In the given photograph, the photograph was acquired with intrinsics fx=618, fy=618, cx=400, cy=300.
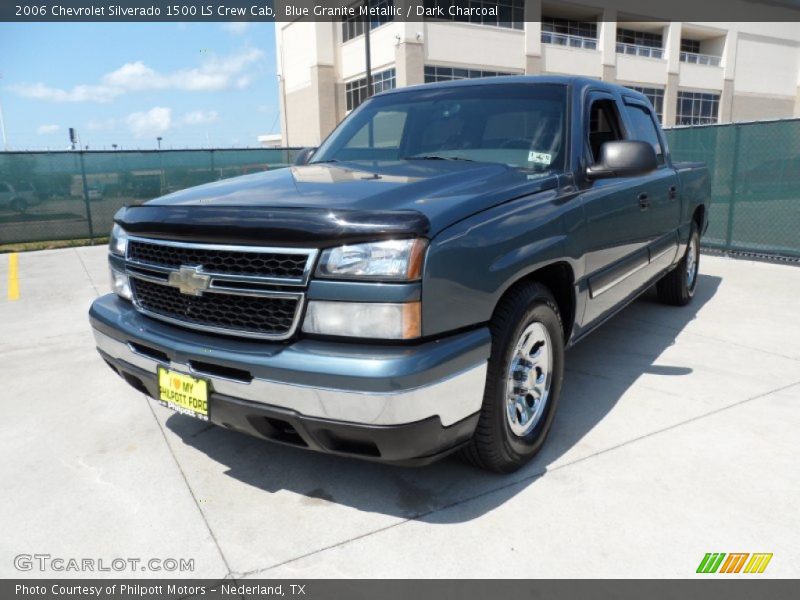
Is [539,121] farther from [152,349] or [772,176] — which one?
[772,176]

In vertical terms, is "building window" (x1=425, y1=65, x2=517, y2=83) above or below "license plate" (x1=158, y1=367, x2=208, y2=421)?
above

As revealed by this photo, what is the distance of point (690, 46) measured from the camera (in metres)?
44.7

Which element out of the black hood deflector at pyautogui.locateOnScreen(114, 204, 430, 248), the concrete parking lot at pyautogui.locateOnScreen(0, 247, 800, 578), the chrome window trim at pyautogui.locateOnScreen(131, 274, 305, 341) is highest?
the black hood deflector at pyautogui.locateOnScreen(114, 204, 430, 248)

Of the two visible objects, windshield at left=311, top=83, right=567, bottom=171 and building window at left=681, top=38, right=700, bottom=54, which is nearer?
windshield at left=311, top=83, right=567, bottom=171

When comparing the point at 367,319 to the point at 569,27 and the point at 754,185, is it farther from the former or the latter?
the point at 569,27

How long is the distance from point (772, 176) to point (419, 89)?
26.5 feet

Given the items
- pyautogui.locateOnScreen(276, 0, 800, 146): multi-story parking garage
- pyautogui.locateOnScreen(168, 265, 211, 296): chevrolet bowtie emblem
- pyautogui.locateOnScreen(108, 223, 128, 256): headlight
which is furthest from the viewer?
pyautogui.locateOnScreen(276, 0, 800, 146): multi-story parking garage

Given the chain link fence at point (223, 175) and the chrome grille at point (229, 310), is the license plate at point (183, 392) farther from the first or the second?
the chain link fence at point (223, 175)

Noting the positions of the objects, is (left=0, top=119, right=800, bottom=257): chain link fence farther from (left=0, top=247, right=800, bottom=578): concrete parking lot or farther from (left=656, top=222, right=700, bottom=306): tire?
(left=0, top=247, right=800, bottom=578): concrete parking lot

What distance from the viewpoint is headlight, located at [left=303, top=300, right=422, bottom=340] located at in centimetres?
218

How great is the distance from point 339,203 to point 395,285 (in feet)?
1.52

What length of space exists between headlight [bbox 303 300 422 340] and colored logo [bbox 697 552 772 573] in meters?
1.40

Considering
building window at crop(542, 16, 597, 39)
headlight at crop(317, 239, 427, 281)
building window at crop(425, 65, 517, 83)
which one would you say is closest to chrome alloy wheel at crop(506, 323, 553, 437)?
headlight at crop(317, 239, 427, 281)

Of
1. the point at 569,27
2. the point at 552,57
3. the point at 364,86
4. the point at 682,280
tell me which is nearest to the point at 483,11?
the point at 552,57
